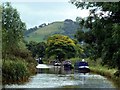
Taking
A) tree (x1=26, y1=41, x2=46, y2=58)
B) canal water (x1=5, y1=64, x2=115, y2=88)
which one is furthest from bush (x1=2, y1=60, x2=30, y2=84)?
tree (x1=26, y1=41, x2=46, y2=58)

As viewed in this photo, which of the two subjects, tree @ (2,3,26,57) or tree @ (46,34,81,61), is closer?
tree @ (2,3,26,57)

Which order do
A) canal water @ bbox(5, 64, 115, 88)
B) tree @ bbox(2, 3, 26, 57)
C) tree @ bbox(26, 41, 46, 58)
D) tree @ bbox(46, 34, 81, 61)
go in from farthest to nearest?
tree @ bbox(26, 41, 46, 58) → tree @ bbox(46, 34, 81, 61) → tree @ bbox(2, 3, 26, 57) → canal water @ bbox(5, 64, 115, 88)

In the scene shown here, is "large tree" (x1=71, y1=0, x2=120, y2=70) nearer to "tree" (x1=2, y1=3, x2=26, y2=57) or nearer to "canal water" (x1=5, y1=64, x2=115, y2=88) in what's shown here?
"canal water" (x1=5, y1=64, x2=115, y2=88)

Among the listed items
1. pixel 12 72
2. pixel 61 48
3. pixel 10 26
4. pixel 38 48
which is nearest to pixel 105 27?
pixel 12 72

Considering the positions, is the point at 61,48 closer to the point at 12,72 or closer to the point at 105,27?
the point at 12,72

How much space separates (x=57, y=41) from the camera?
95.1 metres

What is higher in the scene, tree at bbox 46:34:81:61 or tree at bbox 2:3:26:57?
tree at bbox 2:3:26:57

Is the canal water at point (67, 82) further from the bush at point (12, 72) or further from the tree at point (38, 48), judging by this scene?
the tree at point (38, 48)

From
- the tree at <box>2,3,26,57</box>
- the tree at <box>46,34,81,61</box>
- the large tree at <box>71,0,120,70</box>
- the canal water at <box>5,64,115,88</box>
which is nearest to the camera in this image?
the large tree at <box>71,0,120,70</box>

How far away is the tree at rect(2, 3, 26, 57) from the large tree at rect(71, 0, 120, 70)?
35.8 ft

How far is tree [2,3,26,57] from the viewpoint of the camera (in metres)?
34.8

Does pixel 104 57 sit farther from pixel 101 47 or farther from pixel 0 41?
pixel 0 41

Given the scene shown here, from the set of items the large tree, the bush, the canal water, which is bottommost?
the canal water

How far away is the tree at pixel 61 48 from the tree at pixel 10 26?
54.4m
